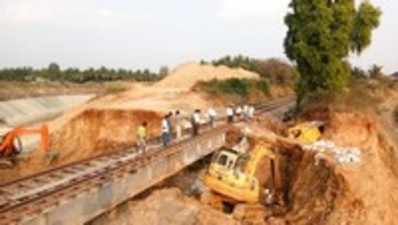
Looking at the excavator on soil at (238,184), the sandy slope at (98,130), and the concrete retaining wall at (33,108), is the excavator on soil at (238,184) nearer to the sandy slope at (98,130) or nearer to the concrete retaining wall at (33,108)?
the sandy slope at (98,130)

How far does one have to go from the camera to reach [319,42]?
46594 millimetres

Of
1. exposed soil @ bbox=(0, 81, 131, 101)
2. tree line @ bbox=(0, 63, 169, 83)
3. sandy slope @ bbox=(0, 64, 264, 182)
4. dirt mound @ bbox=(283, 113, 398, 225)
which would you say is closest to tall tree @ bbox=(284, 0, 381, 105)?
sandy slope @ bbox=(0, 64, 264, 182)

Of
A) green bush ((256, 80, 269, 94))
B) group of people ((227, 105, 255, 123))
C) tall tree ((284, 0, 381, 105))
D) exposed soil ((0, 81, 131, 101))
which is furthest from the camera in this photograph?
exposed soil ((0, 81, 131, 101))

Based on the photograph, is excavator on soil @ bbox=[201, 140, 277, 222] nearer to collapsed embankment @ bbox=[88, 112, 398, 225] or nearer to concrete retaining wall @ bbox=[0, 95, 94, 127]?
collapsed embankment @ bbox=[88, 112, 398, 225]

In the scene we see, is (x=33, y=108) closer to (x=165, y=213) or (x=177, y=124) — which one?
(x=177, y=124)

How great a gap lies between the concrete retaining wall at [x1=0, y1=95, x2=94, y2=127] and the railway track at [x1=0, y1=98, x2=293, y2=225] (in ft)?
128

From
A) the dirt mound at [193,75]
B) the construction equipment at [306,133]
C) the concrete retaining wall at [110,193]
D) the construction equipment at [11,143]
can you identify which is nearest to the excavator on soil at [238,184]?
the concrete retaining wall at [110,193]

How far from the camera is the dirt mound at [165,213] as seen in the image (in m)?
23.2

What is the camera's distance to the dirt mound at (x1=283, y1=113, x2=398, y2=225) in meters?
25.7

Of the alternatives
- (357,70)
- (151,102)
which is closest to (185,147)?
(151,102)

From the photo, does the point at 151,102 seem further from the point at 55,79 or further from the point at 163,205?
the point at 55,79

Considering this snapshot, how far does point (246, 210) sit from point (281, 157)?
633 centimetres

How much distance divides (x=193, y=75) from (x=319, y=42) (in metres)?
28.3

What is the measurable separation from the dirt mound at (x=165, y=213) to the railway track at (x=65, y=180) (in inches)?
51.9
